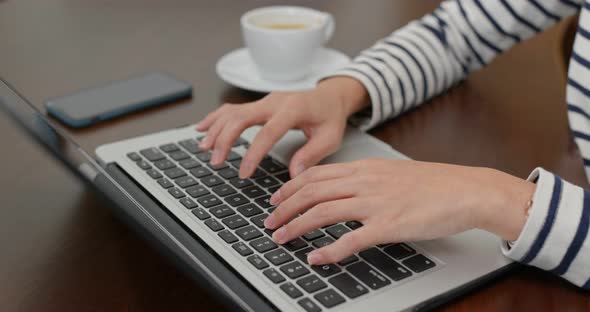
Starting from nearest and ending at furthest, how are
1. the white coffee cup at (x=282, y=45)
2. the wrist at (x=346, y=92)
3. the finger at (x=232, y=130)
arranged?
the finger at (x=232, y=130), the wrist at (x=346, y=92), the white coffee cup at (x=282, y=45)

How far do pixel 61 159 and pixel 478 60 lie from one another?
21.4 inches

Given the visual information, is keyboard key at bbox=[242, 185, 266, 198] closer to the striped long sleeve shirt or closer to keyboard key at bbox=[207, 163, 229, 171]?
keyboard key at bbox=[207, 163, 229, 171]

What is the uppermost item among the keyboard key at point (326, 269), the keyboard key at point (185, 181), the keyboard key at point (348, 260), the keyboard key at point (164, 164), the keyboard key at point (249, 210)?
the keyboard key at point (164, 164)

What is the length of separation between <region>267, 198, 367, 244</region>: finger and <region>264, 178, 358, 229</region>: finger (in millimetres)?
14

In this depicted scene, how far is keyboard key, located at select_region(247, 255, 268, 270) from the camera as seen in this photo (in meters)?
0.53

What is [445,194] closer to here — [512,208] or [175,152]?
[512,208]

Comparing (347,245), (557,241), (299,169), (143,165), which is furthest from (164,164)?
(557,241)

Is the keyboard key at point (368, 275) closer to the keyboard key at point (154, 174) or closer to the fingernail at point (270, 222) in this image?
the fingernail at point (270, 222)

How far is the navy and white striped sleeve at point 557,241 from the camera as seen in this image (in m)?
0.56

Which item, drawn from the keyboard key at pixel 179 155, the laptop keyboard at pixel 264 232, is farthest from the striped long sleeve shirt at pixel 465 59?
the keyboard key at pixel 179 155

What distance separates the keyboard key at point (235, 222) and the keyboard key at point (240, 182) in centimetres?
6

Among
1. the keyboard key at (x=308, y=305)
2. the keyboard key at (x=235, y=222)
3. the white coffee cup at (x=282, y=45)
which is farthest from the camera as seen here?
the white coffee cup at (x=282, y=45)

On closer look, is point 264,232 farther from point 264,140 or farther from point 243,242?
point 264,140

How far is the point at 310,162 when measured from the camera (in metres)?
0.71
